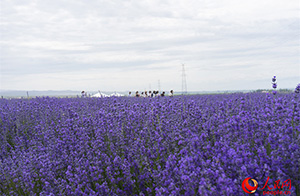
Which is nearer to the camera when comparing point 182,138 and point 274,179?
point 274,179

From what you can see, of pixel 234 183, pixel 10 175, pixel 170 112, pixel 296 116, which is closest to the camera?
pixel 234 183

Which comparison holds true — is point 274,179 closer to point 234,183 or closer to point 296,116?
point 234,183

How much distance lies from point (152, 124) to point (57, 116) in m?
3.86

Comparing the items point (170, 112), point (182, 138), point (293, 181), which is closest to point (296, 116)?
point (293, 181)

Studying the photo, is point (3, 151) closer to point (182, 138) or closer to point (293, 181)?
point (182, 138)

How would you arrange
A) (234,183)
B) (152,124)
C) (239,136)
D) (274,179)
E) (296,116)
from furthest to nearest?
(152,124), (296,116), (239,136), (274,179), (234,183)

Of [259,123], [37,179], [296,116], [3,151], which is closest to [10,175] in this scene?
[37,179]

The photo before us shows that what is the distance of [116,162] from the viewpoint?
11.2 ft

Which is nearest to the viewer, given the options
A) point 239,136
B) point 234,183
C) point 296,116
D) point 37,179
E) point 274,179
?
point 234,183

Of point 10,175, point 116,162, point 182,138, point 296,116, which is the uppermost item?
point 296,116

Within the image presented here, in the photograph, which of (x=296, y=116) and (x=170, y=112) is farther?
(x=170, y=112)

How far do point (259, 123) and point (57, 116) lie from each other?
582 centimetres

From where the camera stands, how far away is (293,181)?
2.24 metres

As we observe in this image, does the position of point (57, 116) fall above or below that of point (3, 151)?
above
